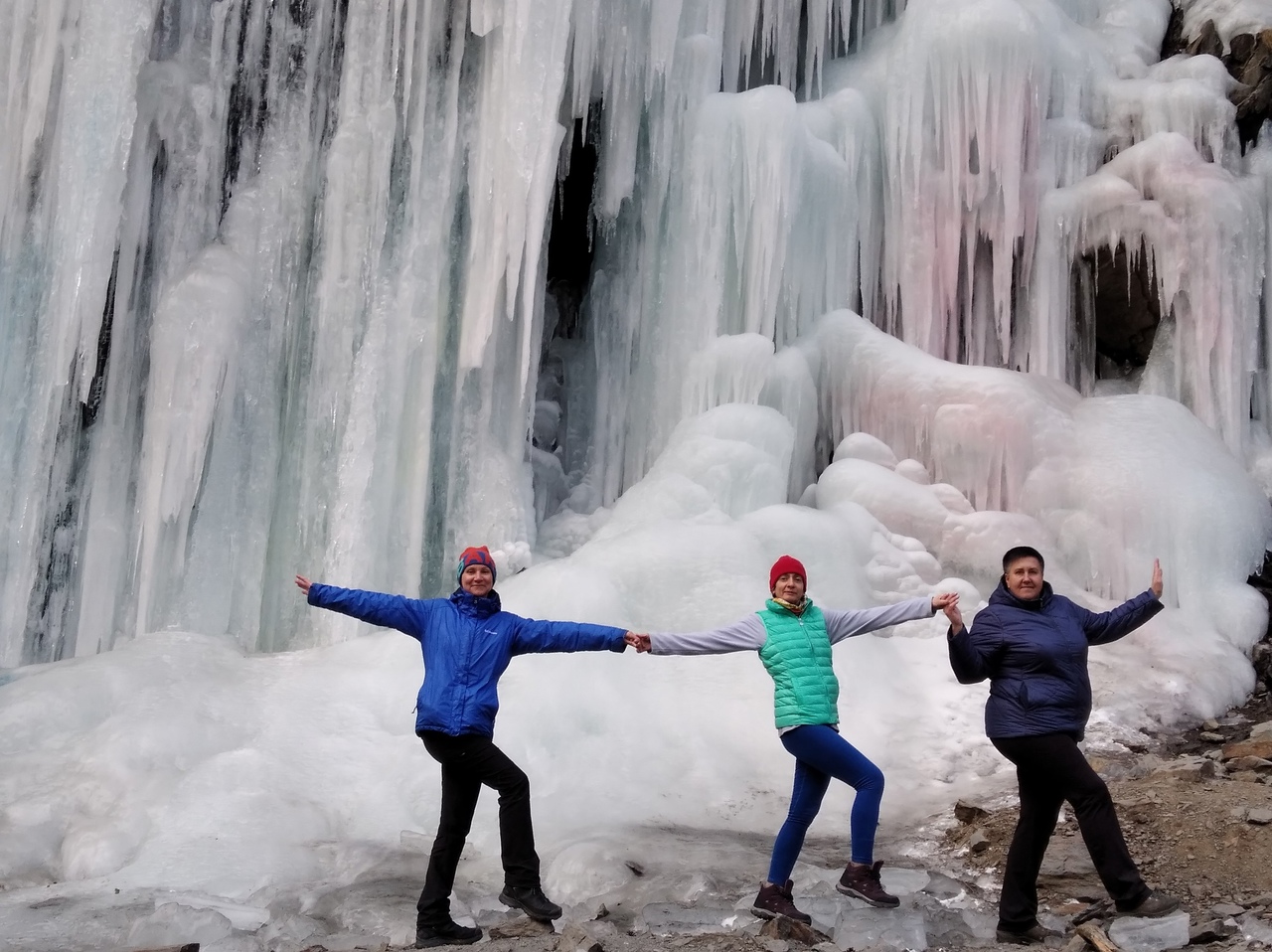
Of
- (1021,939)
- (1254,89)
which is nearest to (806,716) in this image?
(1021,939)

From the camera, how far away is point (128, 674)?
7.55 metres

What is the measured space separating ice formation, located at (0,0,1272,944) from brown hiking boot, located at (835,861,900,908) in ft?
7.36

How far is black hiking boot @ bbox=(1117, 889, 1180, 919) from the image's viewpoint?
12.4ft

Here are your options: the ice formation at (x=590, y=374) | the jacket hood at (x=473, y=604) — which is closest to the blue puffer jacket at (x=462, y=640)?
the jacket hood at (x=473, y=604)

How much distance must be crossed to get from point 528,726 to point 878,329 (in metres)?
6.05

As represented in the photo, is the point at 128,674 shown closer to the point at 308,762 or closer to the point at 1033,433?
the point at 308,762

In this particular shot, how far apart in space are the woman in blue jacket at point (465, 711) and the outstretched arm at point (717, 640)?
0.32 metres

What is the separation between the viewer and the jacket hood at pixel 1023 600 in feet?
13.4

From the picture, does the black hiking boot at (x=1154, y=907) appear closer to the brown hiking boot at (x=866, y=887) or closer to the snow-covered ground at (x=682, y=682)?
the brown hiking boot at (x=866, y=887)

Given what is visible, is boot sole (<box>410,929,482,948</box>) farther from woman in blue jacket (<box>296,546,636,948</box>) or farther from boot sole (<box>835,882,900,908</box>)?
boot sole (<box>835,882,900,908</box>)

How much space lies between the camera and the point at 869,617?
14.7ft

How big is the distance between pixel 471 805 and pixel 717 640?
1097mm

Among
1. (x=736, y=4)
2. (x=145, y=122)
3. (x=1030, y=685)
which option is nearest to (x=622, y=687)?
(x=1030, y=685)

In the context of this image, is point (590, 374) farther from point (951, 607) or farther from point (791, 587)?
point (951, 607)
